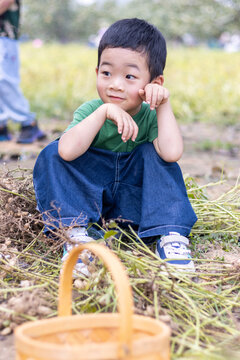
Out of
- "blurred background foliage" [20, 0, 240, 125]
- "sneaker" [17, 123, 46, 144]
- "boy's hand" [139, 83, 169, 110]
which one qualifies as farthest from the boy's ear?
"blurred background foliage" [20, 0, 240, 125]

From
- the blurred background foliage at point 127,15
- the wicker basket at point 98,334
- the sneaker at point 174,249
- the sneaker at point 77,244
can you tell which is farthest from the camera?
the blurred background foliage at point 127,15

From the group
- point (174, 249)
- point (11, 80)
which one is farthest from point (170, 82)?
point (174, 249)

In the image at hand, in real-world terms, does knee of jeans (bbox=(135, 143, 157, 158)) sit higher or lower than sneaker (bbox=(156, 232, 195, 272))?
higher

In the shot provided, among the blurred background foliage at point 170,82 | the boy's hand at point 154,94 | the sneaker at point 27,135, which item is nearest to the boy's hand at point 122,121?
the boy's hand at point 154,94

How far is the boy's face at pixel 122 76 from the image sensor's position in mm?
1910

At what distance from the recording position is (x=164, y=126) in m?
1.94

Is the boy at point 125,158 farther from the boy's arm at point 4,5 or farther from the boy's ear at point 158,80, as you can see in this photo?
the boy's arm at point 4,5

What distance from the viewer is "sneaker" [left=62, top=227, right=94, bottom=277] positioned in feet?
5.30

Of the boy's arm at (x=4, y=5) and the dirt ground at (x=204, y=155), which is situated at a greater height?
the boy's arm at (x=4, y=5)

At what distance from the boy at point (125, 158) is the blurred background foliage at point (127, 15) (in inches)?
1031

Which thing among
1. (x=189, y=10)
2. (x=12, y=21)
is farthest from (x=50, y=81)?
(x=189, y=10)

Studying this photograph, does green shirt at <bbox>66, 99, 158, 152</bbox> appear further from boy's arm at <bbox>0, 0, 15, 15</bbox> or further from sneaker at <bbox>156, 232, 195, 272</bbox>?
boy's arm at <bbox>0, 0, 15, 15</bbox>

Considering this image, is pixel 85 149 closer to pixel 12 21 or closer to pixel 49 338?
pixel 49 338

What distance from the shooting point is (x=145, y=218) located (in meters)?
1.96
